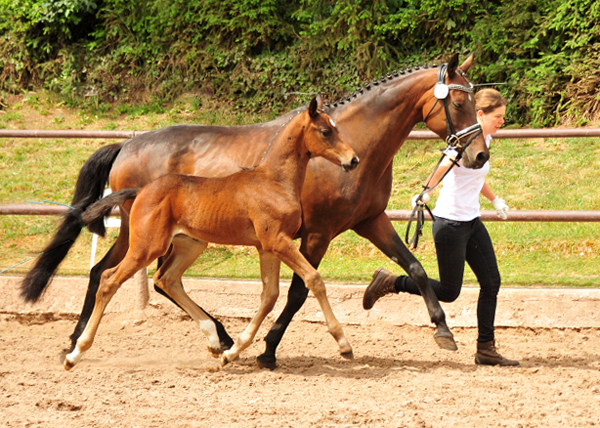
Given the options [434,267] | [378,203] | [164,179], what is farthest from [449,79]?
[434,267]

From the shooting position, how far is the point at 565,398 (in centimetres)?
379

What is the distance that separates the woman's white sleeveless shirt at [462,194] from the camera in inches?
→ 176

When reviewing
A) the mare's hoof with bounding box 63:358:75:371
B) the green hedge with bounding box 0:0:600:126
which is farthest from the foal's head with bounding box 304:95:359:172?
the green hedge with bounding box 0:0:600:126

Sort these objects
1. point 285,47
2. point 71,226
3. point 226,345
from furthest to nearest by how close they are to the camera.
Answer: point 285,47
point 71,226
point 226,345

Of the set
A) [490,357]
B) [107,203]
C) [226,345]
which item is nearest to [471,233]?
[490,357]

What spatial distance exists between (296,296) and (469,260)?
1214mm

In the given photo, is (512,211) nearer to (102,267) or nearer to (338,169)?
(338,169)

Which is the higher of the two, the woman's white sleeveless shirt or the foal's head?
the foal's head

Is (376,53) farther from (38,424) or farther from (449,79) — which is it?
(38,424)

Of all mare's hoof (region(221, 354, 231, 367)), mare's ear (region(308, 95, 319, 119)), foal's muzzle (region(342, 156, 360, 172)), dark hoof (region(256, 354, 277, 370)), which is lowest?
dark hoof (region(256, 354, 277, 370))

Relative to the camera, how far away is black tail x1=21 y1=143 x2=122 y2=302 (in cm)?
529

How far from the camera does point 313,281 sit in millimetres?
4199

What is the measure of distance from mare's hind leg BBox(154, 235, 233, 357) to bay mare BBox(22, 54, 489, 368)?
5cm

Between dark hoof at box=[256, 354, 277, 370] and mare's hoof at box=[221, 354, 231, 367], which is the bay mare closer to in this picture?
dark hoof at box=[256, 354, 277, 370]
